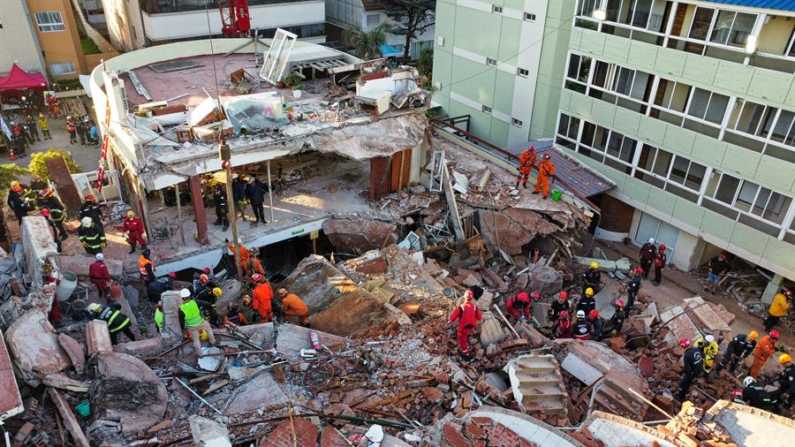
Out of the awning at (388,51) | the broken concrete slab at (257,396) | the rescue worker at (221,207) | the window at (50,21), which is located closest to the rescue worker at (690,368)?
the broken concrete slab at (257,396)

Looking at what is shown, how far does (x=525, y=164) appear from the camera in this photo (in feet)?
59.9

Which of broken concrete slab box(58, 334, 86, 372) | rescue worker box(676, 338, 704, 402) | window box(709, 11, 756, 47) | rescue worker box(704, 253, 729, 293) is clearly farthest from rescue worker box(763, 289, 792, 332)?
broken concrete slab box(58, 334, 86, 372)

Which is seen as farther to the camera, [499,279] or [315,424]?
[499,279]

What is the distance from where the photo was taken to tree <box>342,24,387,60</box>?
35000mm

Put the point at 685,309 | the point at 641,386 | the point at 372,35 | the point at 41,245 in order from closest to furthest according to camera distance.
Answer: the point at 641,386, the point at 41,245, the point at 685,309, the point at 372,35

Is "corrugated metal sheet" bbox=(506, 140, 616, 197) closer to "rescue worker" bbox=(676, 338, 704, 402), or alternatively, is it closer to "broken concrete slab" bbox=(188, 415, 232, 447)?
"rescue worker" bbox=(676, 338, 704, 402)

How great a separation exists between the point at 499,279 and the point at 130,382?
11.0 metres

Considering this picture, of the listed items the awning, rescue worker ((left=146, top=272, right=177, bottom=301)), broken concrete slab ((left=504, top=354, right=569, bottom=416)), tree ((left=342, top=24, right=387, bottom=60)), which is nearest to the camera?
broken concrete slab ((left=504, top=354, right=569, bottom=416))

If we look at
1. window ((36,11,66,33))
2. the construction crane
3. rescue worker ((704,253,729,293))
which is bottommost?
rescue worker ((704,253,729,293))

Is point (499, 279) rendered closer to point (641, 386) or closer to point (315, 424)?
point (641, 386)

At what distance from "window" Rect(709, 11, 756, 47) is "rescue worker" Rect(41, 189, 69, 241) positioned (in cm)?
1938

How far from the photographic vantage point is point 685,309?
15062mm

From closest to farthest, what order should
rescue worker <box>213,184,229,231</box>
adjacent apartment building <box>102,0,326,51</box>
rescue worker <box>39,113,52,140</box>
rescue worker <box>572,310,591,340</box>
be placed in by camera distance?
rescue worker <box>572,310,591,340</box>
rescue worker <box>213,184,229,231</box>
rescue worker <box>39,113,52,140</box>
adjacent apartment building <box>102,0,326,51</box>

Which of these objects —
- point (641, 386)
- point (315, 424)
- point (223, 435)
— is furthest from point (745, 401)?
point (223, 435)
